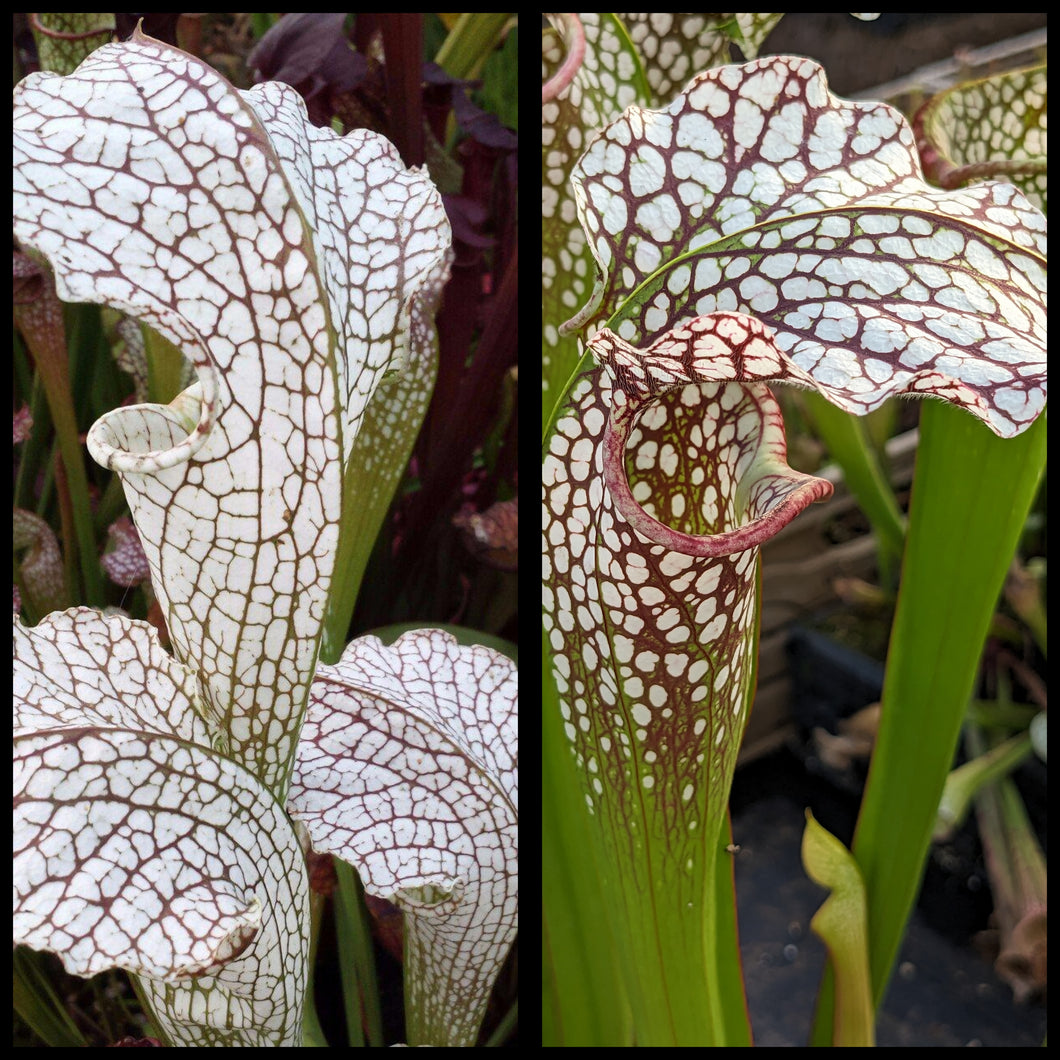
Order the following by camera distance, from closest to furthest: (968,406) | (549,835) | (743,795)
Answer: (968,406) → (549,835) → (743,795)

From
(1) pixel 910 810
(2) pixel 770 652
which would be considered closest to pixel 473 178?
(1) pixel 910 810

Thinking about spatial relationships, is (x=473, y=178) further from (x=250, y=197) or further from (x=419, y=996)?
(x=419, y=996)

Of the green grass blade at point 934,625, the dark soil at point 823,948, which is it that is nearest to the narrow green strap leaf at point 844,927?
the green grass blade at point 934,625

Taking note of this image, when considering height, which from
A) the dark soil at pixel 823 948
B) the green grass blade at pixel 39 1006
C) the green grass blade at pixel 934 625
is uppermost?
the green grass blade at pixel 934 625

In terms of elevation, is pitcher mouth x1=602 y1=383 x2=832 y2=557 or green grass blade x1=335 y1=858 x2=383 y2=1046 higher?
pitcher mouth x1=602 y1=383 x2=832 y2=557

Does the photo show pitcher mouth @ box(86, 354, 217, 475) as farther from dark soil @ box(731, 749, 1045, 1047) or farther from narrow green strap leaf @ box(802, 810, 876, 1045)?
dark soil @ box(731, 749, 1045, 1047)

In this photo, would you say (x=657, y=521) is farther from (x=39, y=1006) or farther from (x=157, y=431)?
(x=39, y=1006)

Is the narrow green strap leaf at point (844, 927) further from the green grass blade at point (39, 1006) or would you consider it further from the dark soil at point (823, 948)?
the dark soil at point (823, 948)

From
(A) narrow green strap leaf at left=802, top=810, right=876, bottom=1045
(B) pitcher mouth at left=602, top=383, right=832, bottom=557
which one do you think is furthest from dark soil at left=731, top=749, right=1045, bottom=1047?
(B) pitcher mouth at left=602, top=383, right=832, bottom=557
